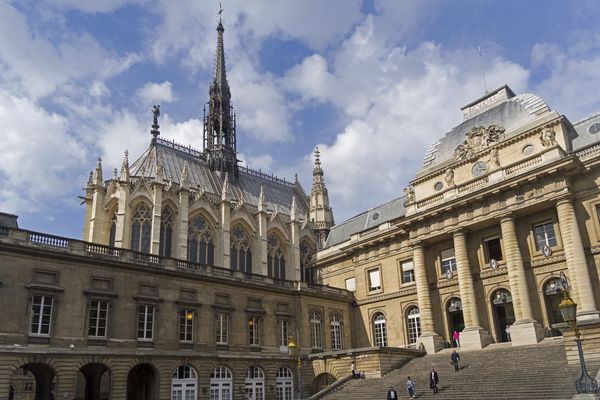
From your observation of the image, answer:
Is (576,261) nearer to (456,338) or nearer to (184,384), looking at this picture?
(456,338)

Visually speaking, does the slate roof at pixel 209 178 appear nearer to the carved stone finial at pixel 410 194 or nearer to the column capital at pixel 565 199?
the carved stone finial at pixel 410 194

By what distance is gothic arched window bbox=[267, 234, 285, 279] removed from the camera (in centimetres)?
4734

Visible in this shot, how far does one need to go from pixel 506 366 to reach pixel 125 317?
20.2 metres

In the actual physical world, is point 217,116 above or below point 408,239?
above

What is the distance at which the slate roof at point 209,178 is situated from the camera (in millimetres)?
46688

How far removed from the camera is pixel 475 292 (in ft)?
108

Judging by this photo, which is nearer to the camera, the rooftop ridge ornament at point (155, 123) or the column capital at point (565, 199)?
the column capital at point (565, 199)

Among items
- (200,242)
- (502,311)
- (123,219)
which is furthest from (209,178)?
(502,311)

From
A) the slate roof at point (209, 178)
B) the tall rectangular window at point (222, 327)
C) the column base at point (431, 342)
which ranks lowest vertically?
the column base at point (431, 342)

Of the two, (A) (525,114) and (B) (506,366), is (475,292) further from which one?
(A) (525,114)

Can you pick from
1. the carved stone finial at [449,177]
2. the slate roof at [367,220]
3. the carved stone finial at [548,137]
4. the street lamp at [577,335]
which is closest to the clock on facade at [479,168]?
the carved stone finial at [449,177]

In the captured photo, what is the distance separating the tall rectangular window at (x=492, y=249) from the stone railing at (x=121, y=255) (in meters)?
12.8

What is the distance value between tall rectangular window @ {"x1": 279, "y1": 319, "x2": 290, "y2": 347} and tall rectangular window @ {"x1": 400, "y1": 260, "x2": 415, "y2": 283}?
30.8 feet

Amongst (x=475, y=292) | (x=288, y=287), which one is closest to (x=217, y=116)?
(x=288, y=287)
